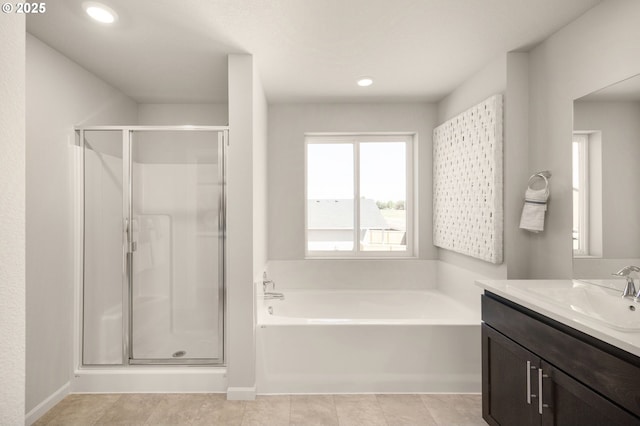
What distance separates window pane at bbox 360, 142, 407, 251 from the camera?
3.94 meters

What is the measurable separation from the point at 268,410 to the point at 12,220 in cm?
211

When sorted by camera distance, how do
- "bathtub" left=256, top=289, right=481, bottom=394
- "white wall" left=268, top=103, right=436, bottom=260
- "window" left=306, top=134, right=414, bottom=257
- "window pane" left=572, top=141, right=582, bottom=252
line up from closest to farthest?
"window pane" left=572, top=141, right=582, bottom=252 → "bathtub" left=256, top=289, right=481, bottom=394 → "white wall" left=268, top=103, right=436, bottom=260 → "window" left=306, top=134, right=414, bottom=257

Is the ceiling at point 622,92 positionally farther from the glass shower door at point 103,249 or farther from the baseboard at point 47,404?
the baseboard at point 47,404

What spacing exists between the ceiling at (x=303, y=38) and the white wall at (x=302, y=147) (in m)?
0.52

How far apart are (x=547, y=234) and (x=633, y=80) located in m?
0.99

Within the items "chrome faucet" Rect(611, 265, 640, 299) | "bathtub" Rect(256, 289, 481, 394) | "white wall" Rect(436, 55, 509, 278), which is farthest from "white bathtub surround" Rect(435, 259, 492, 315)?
"chrome faucet" Rect(611, 265, 640, 299)

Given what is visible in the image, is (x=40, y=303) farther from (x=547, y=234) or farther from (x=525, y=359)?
(x=547, y=234)

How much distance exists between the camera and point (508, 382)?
1843mm

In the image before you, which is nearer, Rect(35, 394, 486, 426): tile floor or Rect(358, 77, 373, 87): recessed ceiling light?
Rect(35, 394, 486, 426): tile floor

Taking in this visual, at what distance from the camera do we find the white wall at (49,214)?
7.47 feet

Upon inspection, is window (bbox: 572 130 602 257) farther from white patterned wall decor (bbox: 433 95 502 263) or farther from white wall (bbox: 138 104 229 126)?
white wall (bbox: 138 104 229 126)

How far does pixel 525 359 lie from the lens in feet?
5.58

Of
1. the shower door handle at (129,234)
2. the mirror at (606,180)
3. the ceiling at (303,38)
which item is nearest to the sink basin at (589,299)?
the mirror at (606,180)

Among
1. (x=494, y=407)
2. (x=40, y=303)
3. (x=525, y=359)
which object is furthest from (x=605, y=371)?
(x=40, y=303)
